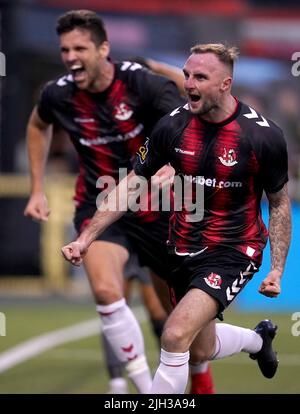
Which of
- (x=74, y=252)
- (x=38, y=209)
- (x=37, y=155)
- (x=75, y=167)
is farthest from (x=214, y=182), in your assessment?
(x=75, y=167)

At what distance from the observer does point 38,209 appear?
27.7 feet

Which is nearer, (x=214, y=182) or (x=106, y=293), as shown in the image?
(x=214, y=182)

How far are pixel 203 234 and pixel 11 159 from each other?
9.00m

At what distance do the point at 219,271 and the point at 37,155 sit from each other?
226 centimetres

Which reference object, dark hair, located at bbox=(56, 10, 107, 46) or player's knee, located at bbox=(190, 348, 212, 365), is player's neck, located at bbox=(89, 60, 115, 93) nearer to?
dark hair, located at bbox=(56, 10, 107, 46)

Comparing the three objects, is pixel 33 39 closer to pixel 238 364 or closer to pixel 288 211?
pixel 238 364

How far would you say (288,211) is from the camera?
7.12 metres

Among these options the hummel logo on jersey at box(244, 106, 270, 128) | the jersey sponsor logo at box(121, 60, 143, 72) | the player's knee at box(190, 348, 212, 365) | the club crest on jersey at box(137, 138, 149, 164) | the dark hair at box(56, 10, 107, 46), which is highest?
the dark hair at box(56, 10, 107, 46)

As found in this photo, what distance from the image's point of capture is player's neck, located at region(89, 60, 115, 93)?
8156mm

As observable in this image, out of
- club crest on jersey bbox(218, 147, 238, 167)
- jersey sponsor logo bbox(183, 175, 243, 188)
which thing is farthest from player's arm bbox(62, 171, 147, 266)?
club crest on jersey bbox(218, 147, 238, 167)

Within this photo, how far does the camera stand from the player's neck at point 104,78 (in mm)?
8156

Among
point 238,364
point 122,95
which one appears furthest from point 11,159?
point 122,95

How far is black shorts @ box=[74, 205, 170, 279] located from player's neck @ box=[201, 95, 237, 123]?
4.49 feet

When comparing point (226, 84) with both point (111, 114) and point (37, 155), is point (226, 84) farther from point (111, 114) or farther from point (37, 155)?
point (37, 155)
